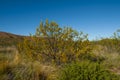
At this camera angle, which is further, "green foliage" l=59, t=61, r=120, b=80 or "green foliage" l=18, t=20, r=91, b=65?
"green foliage" l=18, t=20, r=91, b=65

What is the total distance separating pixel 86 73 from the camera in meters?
6.21

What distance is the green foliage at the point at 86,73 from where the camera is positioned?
6.04 metres

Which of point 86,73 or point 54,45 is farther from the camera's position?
point 54,45

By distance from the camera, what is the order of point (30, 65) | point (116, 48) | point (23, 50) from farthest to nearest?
point (116, 48)
point (23, 50)
point (30, 65)

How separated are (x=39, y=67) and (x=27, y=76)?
0.61 m

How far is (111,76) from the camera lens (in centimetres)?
608

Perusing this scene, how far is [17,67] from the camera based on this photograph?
25.2ft

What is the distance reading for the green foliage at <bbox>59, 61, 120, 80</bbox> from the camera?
6.04 metres

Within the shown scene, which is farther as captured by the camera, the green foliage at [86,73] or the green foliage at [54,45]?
the green foliage at [54,45]

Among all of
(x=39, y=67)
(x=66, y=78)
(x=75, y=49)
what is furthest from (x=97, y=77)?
(x=75, y=49)

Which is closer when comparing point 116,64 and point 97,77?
point 97,77

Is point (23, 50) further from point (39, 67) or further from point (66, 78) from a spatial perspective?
point (66, 78)

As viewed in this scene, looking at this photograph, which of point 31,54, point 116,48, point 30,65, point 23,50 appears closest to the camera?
point 30,65

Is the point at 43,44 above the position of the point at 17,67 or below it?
above
